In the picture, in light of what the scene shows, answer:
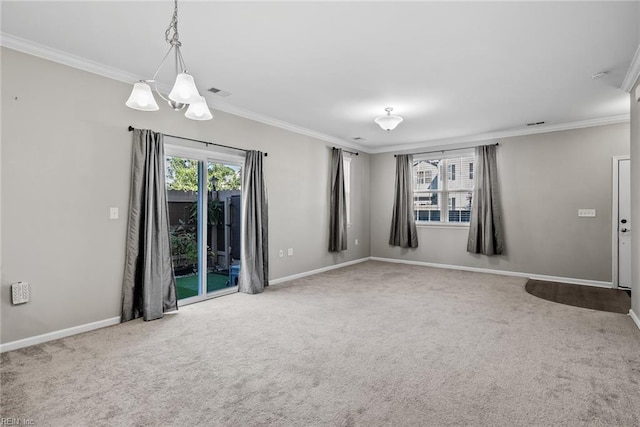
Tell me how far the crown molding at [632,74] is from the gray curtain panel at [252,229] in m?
4.31

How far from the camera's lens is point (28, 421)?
75.9 inches

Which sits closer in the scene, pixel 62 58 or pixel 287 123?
pixel 62 58

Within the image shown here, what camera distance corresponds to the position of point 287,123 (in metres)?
5.54

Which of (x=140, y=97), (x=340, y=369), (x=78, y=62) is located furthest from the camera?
(x=78, y=62)

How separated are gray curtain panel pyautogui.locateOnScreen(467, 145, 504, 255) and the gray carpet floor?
2080 millimetres

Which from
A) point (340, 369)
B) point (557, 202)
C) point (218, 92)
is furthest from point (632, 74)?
point (218, 92)

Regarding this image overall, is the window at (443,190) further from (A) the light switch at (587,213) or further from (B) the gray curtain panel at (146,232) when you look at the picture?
(B) the gray curtain panel at (146,232)

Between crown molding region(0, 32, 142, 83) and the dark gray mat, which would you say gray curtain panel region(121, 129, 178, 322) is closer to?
crown molding region(0, 32, 142, 83)

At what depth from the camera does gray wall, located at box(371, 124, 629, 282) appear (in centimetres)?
524

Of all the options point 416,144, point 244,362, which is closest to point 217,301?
point 244,362

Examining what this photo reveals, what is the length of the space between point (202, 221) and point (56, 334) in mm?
1929

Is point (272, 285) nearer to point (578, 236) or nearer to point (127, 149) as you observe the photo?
point (127, 149)

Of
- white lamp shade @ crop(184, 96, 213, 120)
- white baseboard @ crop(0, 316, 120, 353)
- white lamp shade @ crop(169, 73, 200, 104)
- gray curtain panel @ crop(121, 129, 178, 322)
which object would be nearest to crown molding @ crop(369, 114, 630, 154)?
gray curtain panel @ crop(121, 129, 178, 322)

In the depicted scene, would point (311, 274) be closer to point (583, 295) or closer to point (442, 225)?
point (442, 225)
